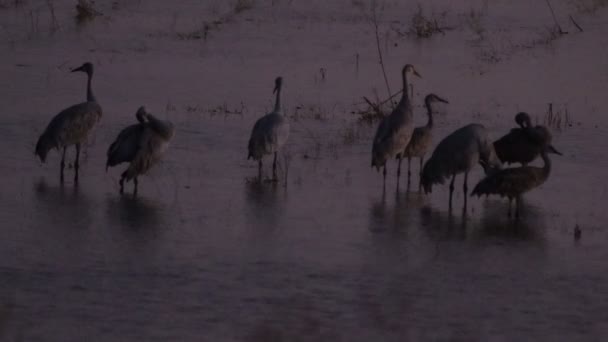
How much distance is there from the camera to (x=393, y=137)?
47.5ft

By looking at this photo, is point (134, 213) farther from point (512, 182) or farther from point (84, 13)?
point (84, 13)

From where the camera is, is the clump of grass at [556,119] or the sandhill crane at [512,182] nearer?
the sandhill crane at [512,182]

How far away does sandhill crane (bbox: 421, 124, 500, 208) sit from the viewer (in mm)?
13359

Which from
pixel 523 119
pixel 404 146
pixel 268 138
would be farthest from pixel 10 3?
pixel 523 119

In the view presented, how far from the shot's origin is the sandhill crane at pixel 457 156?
1336 cm

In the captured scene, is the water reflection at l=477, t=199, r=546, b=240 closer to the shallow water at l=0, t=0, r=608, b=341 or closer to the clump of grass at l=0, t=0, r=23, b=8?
the shallow water at l=0, t=0, r=608, b=341

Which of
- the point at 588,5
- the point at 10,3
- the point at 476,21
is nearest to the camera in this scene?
the point at 476,21

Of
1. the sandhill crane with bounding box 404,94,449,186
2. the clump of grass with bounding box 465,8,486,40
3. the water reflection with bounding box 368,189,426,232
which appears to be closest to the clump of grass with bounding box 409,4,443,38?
the clump of grass with bounding box 465,8,486,40

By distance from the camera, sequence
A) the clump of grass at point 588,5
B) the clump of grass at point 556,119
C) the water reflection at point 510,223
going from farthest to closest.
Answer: the clump of grass at point 588,5 → the clump of grass at point 556,119 → the water reflection at point 510,223

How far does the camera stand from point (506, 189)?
12.6 meters

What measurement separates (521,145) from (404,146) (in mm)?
1124

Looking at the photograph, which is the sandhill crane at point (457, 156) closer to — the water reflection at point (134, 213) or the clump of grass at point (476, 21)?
the water reflection at point (134, 213)

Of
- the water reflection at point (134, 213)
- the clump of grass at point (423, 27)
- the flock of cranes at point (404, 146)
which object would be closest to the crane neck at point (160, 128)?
the flock of cranes at point (404, 146)

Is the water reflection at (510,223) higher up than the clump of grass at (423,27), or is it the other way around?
the clump of grass at (423,27)
